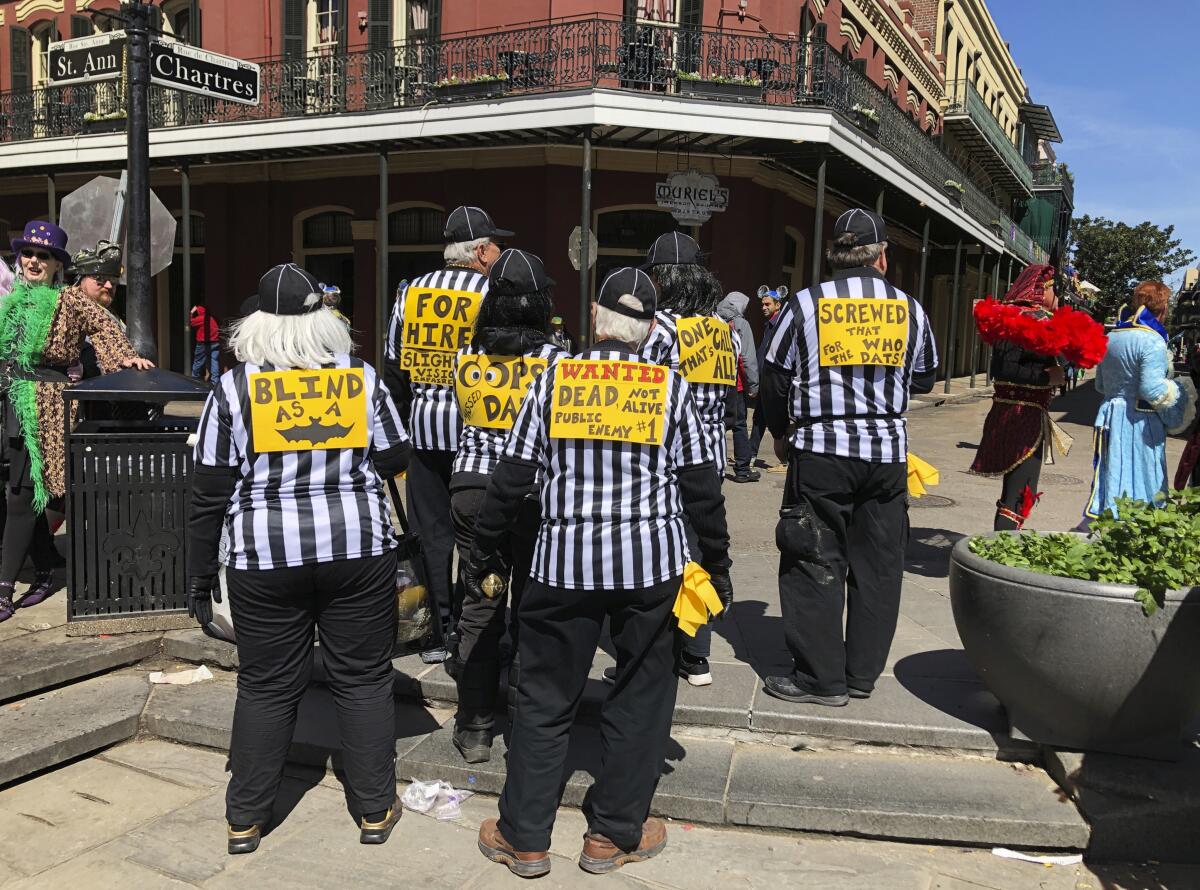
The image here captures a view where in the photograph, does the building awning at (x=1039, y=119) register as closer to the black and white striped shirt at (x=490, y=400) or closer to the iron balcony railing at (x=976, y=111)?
the iron balcony railing at (x=976, y=111)

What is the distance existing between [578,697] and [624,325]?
121 centimetres

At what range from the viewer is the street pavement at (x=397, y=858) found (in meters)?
3.18

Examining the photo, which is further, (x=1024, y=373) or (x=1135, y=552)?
(x=1024, y=373)

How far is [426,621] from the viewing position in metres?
4.53

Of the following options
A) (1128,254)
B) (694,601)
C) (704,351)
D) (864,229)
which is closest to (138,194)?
(704,351)

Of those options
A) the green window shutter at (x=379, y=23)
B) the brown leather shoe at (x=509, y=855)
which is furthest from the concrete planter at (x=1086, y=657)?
the green window shutter at (x=379, y=23)

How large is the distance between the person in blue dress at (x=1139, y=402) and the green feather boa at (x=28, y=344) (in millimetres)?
6005

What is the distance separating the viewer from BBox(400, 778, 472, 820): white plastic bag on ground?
11.9 ft

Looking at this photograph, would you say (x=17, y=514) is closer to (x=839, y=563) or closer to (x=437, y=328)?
(x=437, y=328)

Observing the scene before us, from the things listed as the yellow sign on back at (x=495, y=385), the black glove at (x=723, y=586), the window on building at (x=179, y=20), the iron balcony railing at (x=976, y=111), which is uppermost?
the iron balcony railing at (x=976, y=111)

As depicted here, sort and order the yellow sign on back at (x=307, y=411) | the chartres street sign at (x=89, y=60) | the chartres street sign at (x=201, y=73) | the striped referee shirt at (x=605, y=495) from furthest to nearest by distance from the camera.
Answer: the chartres street sign at (x=89, y=60), the chartres street sign at (x=201, y=73), the yellow sign on back at (x=307, y=411), the striped referee shirt at (x=605, y=495)

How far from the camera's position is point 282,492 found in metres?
3.19

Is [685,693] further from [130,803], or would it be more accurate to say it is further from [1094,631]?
[130,803]

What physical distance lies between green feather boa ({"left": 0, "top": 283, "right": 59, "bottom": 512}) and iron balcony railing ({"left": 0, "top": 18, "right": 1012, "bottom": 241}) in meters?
10.2
